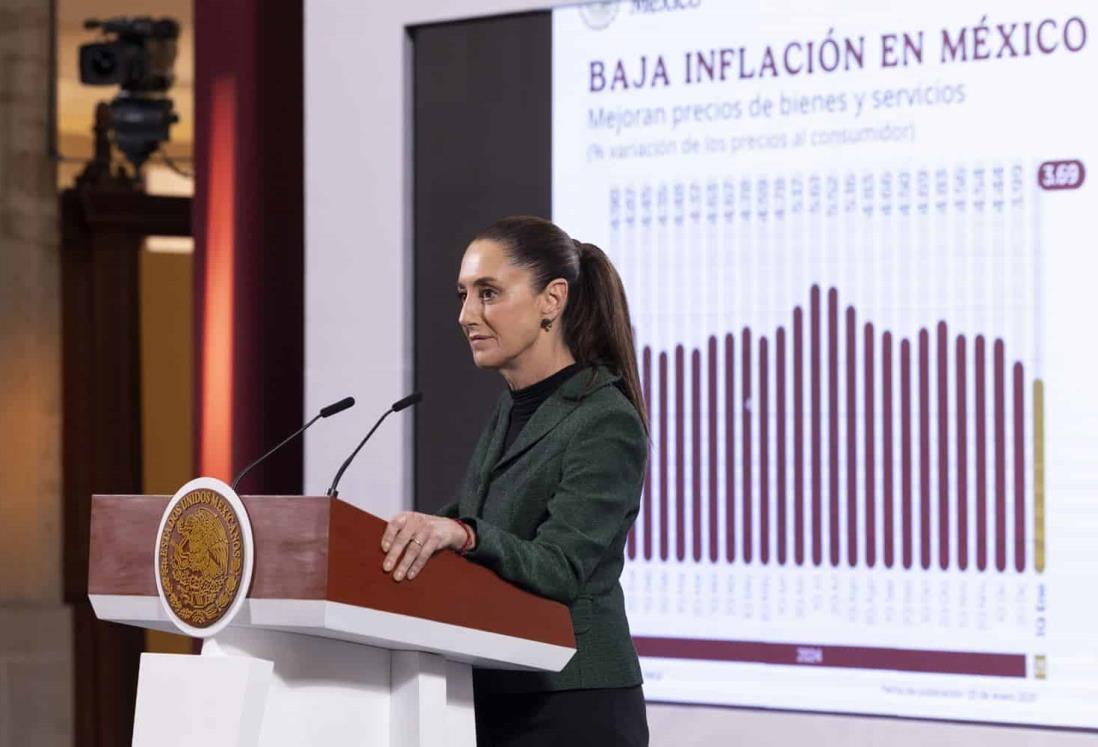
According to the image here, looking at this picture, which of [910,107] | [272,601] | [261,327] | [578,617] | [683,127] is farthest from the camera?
[261,327]

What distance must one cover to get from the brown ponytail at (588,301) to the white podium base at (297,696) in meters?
0.46

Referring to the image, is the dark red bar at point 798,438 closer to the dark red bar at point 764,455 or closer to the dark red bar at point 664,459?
the dark red bar at point 764,455

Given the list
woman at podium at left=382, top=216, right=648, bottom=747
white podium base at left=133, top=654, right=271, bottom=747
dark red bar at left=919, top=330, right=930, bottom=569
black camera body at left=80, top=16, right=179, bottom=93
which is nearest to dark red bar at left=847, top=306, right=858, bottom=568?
dark red bar at left=919, top=330, right=930, bottom=569

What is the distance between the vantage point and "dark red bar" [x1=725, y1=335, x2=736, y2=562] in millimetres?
3248

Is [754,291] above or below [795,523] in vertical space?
above

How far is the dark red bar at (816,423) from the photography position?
3.15 meters

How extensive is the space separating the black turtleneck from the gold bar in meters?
1.20

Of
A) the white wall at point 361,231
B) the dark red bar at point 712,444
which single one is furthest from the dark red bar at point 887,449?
the white wall at point 361,231

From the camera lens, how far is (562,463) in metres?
2.00

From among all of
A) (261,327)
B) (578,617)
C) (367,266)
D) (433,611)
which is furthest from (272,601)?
(261,327)

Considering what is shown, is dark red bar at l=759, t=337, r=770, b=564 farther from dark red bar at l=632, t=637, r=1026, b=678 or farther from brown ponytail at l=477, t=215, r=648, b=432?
brown ponytail at l=477, t=215, r=648, b=432

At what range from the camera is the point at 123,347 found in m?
5.98

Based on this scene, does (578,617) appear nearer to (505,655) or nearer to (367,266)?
(505,655)

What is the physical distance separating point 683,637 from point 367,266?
3.77ft
